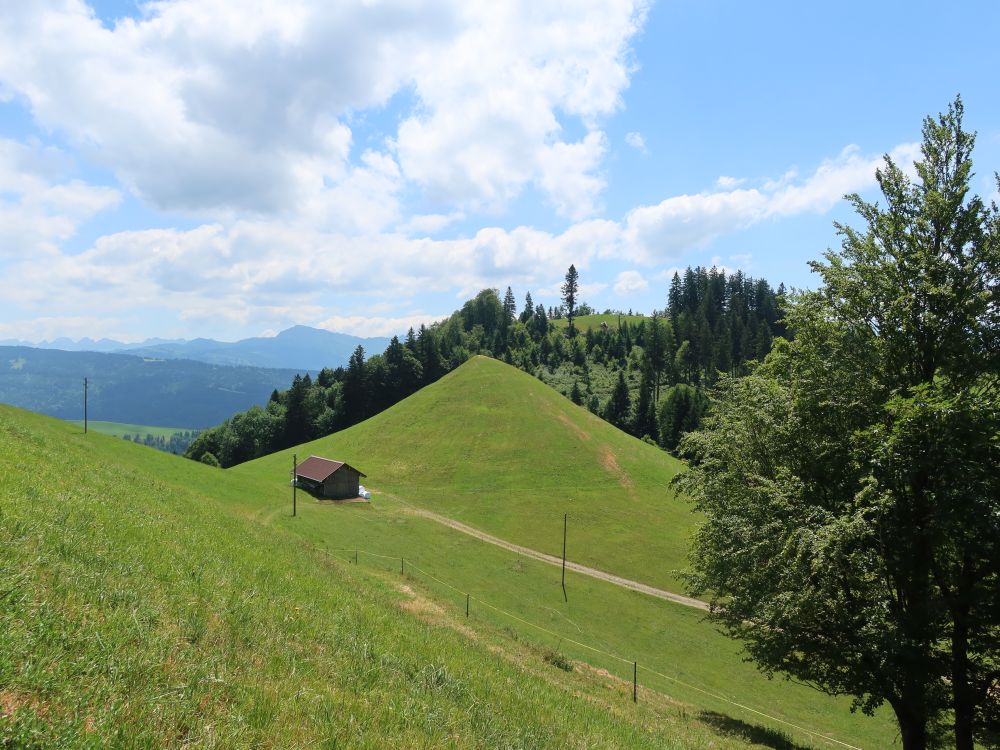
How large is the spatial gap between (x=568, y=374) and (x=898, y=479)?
151 meters

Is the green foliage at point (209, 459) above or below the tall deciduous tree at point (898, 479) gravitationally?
below

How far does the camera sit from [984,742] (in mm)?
16438

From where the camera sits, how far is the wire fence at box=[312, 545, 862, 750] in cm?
2733

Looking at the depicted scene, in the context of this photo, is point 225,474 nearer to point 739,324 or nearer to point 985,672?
point 985,672

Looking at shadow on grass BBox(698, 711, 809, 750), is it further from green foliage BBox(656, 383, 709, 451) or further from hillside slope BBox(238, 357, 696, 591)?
green foliage BBox(656, 383, 709, 451)

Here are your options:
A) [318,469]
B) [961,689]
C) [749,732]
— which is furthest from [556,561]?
[961,689]

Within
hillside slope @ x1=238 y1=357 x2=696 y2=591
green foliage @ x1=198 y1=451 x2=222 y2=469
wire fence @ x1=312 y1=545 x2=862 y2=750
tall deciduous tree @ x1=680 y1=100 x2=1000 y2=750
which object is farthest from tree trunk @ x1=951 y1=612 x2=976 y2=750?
green foliage @ x1=198 y1=451 x2=222 y2=469

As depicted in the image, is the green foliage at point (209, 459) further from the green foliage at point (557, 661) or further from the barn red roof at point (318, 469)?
the green foliage at point (557, 661)

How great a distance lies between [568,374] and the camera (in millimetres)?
165625

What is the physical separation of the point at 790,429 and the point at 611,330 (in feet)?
593

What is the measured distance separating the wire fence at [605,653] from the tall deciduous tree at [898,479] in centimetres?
873

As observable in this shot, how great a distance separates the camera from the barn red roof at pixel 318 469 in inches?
2783

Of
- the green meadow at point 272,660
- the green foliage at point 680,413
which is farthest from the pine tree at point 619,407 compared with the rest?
the green meadow at point 272,660

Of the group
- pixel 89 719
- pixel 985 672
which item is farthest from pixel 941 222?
pixel 89 719
